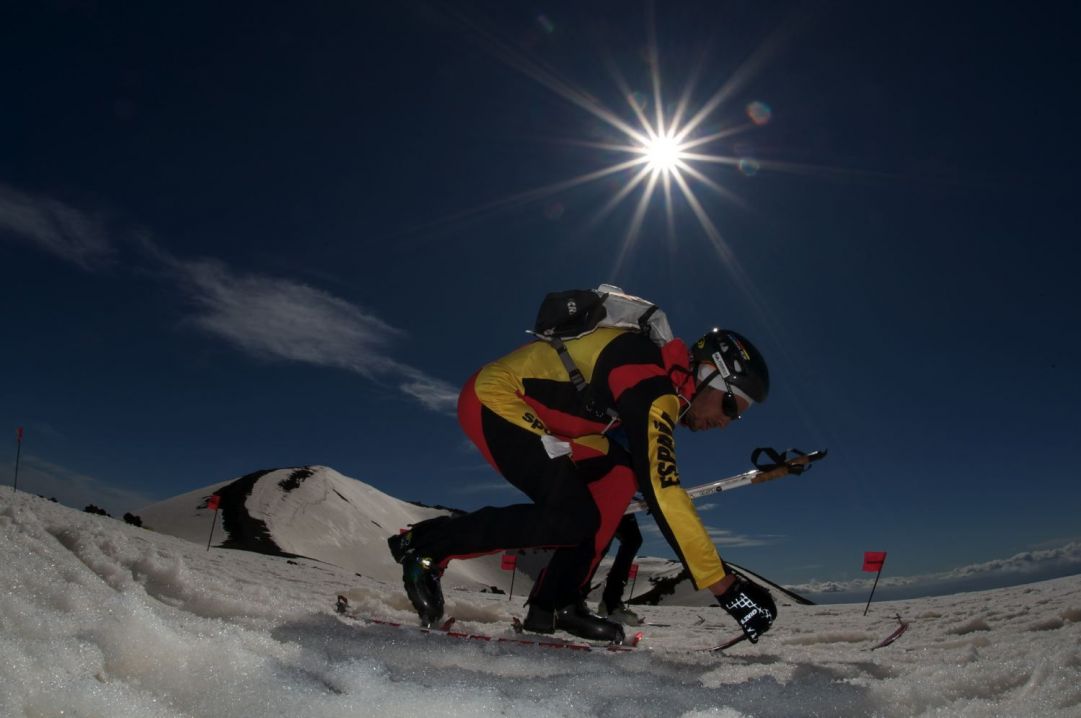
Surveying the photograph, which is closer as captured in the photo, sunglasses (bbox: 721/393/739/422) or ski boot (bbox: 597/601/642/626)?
sunglasses (bbox: 721/393/739/422)

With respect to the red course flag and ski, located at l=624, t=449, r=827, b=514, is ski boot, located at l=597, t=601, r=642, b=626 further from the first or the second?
the red course flag

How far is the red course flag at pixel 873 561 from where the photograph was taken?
1075 cm

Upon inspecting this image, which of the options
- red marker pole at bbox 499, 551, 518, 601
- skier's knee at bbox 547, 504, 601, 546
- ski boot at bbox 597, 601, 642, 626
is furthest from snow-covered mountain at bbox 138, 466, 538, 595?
skier's knee at bbox 547, 504, 601, 546

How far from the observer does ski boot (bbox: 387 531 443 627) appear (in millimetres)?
4332

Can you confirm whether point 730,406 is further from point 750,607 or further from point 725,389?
point 750,607

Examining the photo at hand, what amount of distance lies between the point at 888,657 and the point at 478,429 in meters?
2.95

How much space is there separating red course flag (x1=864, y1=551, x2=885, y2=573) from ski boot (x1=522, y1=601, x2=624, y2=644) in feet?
27.8

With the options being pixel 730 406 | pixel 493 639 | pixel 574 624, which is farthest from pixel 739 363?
pixel 493 639

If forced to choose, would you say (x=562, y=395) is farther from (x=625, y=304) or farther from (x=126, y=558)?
(x=126, y=558)

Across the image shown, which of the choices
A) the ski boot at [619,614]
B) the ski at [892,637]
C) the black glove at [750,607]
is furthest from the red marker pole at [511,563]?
the black glove at [750,607]

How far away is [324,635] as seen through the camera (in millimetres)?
2736

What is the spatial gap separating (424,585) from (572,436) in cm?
154

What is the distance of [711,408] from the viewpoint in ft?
Result: 15.0

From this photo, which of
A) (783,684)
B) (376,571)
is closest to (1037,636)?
(783,684)
